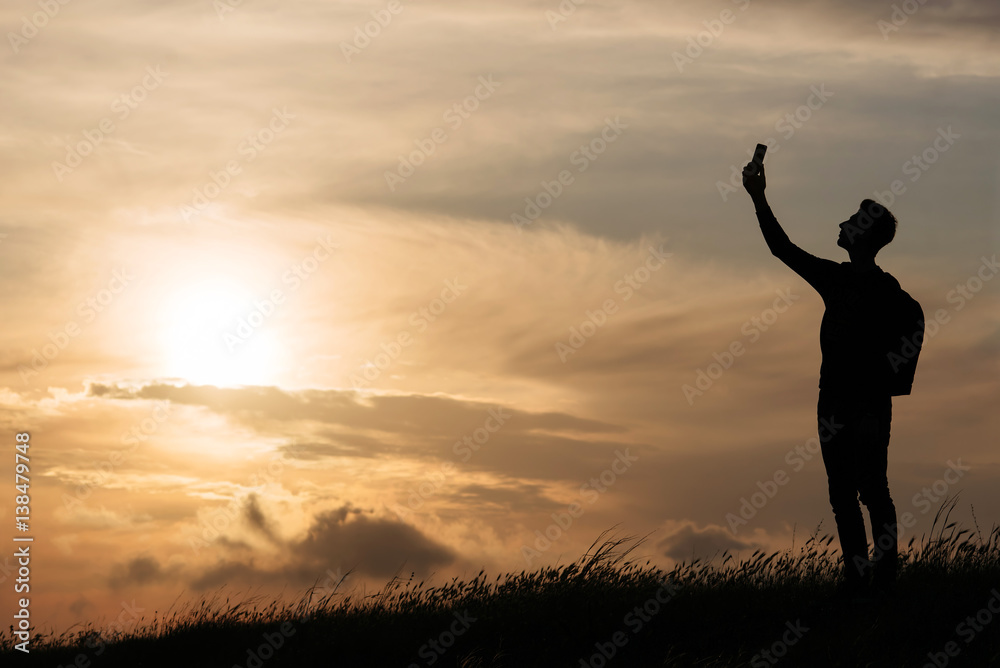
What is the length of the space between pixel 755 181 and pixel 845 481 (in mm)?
2725

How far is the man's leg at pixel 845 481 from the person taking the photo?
777 centimetres

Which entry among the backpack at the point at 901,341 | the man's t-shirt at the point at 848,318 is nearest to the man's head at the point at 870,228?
the man's t-shirt at the point at 848,318

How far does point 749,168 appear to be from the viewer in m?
8.02

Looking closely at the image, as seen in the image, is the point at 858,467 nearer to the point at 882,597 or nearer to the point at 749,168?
the point at 882,597

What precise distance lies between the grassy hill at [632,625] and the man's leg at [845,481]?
397 millimetres

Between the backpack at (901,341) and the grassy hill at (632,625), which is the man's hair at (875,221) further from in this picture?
the grassy hill at (632,625)

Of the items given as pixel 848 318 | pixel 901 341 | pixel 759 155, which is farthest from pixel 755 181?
pixel 901 341

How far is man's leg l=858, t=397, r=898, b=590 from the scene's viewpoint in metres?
7.71

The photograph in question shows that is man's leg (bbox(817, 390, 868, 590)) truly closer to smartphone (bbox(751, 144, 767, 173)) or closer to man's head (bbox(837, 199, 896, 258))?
man's head (bbox(837, 199, 896, 258))

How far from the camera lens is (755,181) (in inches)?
316

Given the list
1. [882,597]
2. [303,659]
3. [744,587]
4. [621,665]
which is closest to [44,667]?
[303,659]

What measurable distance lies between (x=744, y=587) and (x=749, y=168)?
427 cm

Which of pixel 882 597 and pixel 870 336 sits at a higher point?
pixel 870 336

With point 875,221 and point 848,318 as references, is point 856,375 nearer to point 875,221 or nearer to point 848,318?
point 848,318
